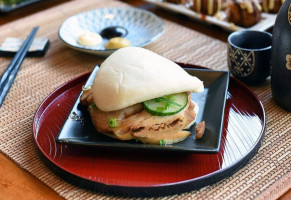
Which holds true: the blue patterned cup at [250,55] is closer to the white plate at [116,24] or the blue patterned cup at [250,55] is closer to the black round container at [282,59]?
the black round container at [282,59]

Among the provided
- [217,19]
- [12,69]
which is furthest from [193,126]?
[217,19]

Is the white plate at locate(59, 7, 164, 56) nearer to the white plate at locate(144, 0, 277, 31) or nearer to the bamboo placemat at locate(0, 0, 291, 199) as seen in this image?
the bamboo placemat at locate(0, 0, 291, 199)

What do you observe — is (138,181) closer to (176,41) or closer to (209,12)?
(176,41)

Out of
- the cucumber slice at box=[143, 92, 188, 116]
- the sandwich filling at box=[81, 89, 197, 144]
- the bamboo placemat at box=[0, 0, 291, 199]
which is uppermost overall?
the cucumber slice at box=[143, 92, 188, 116]

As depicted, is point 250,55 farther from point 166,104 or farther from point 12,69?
point 12,69

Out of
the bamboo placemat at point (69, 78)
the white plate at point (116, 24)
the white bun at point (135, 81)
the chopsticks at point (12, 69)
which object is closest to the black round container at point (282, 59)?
the bamboo placemat at point (69, 78)

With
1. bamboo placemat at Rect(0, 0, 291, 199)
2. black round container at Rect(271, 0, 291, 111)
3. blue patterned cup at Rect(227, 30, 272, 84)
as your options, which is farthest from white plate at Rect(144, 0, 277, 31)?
black round container at Rect(271, 0, 291, 111)
